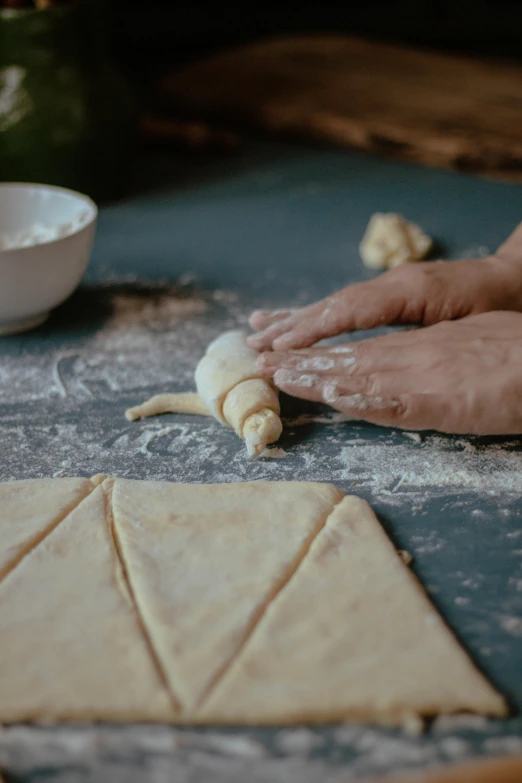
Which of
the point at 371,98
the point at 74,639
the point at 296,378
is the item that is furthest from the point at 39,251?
the point at 371,98

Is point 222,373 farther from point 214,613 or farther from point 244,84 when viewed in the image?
point 244,84

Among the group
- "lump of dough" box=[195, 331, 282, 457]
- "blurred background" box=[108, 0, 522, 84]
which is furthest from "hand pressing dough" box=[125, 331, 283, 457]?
"blurred background" box=[108, 0, 522, 84]

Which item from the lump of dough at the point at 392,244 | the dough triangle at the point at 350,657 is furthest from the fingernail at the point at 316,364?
the lump of dough at the point at 392,244

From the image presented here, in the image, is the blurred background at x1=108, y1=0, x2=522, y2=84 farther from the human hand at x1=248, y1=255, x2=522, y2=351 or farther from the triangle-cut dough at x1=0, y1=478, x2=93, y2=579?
the triangle-cut dough at x1=0, y1=478, x2=93, y2=579

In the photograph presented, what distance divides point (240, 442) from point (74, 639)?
0.64 m

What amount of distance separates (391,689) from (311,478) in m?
0.56

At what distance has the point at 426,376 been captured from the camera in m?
1.65

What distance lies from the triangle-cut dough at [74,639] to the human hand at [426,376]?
1.85 feet

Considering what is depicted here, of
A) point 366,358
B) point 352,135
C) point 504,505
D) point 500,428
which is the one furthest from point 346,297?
point 352,135

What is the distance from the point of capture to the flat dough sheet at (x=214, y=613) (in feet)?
3.64

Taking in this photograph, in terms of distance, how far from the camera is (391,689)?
112 centimetres

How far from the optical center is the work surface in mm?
1073

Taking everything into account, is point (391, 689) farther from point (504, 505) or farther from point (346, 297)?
point (346, 297)

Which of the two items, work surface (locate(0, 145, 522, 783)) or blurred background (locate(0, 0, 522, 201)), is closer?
work surface (locate(0, 145, 522, 783))
